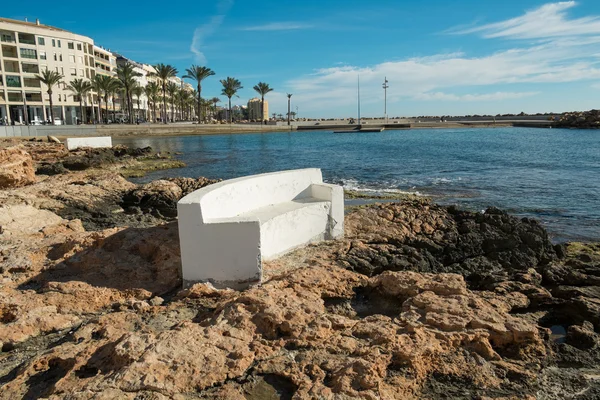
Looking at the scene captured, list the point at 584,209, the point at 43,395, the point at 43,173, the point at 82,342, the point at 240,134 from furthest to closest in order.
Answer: the point at 240,134
the point at 43,173
the point at 584,209
the point at 82,342
the point at 43,395

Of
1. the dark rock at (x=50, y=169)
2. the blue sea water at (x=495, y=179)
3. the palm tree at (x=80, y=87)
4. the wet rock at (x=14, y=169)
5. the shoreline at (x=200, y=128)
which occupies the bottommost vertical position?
the blue sea water at (x=495, y=179)

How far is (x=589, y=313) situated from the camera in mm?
6059

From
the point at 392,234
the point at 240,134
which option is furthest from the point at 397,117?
the point at 392,234

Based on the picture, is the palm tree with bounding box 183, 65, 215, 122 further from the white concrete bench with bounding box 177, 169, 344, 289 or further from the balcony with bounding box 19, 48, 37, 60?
the white concrete bench with bounding box 177, 169, 344, 289

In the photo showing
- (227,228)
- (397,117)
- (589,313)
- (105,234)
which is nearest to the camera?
(589,313)

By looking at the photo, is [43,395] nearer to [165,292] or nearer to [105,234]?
[165,292]

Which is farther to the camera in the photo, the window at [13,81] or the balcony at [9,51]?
the balcony at [9,51]

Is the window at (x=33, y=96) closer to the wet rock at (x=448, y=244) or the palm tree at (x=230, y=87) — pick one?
the palm tree at (x=230, y=87)

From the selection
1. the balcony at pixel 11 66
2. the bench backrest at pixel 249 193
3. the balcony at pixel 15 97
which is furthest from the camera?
the balcony at pixel 15 97

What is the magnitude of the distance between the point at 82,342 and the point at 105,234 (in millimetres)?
3535

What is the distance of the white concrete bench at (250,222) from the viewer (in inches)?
265

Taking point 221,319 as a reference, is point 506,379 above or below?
below

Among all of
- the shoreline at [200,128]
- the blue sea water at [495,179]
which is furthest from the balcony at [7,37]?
the blue sea water at [495,179]

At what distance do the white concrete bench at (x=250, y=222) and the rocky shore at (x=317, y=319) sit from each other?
325 mm
